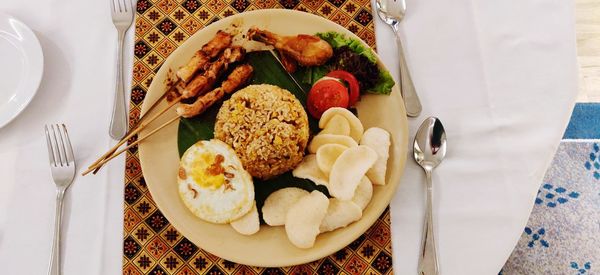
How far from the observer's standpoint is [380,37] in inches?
74.4

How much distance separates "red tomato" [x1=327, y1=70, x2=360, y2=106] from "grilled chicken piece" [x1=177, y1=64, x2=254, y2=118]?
295 millimetres

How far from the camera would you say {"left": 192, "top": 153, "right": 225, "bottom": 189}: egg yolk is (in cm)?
152

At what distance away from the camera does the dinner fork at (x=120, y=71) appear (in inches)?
66.1

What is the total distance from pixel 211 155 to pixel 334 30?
2.07 ft

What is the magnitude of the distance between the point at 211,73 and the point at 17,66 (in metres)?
0.65

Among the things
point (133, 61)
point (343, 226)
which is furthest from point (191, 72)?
point (343, 226)

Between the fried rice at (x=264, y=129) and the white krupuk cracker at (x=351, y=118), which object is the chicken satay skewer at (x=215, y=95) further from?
the white krupuk cracker at (x=351, y=118)

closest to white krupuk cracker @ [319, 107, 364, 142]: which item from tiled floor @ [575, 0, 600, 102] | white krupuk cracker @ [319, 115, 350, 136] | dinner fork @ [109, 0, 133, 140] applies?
white krupuk cracker @ [319, 115, 350, 136]

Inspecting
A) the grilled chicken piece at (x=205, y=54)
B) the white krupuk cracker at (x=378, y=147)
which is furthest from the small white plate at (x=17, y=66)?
the white krupuk cracker at (x=378, y=147)

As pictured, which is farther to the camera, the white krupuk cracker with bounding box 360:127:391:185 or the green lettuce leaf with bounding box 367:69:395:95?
the green lettuce leaf with bounding box 367:69:395:95

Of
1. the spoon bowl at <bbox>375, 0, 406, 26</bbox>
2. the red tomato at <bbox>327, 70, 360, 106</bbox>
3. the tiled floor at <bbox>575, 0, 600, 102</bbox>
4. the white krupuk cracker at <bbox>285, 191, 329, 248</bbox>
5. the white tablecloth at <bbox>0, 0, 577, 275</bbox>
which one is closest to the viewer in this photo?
the white krupuk cracker at <bbox>285, 191, 329, 248</bbox>

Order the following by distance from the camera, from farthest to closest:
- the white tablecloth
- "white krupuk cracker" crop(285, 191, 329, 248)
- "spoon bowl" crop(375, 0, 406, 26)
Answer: "spoon bowl" crop(375, 0, 406, 26) → the white tablecloth → "white krupuk cracker" crop(285, 191, 329, 248)

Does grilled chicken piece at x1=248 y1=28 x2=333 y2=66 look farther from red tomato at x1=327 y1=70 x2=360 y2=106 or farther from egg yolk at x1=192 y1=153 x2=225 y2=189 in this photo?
egg yolk at x1=192 y1=153 x2=225 y2=189

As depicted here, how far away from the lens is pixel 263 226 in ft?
5.08
